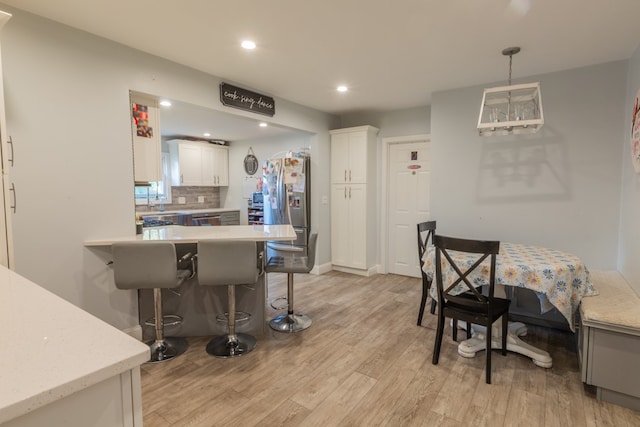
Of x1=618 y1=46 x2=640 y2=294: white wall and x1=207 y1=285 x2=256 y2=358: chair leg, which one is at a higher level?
x1=618 y1=46 x2=640 y2=294: white wall

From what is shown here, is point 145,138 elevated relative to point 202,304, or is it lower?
elevated

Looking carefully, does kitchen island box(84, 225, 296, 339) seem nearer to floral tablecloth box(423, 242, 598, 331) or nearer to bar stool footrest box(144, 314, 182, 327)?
bar stool footrest box(144, 314, 182, 327)

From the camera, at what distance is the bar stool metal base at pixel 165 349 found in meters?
2.51

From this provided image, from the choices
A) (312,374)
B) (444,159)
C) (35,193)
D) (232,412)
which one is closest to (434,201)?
(444,159)

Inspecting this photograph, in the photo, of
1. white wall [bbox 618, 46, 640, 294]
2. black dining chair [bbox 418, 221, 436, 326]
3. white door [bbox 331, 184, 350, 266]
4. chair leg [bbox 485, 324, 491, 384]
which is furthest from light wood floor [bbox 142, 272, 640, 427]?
white door [bbox 331, 184, 350, 266]

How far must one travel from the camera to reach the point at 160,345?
2.58 meters

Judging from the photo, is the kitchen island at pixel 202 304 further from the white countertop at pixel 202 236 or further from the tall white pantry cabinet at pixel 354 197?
the tall white pantry cabinet at pixel 354 197

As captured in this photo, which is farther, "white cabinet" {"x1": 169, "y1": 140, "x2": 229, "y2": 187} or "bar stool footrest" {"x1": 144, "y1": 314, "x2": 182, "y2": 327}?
"white cabinet" {"x1": 169, "y1": 140, "x2": 229, "y2": 187}

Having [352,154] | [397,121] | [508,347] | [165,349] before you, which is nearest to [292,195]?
[352,154]

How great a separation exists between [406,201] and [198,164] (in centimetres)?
403

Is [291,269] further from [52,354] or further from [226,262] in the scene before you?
[52,354]

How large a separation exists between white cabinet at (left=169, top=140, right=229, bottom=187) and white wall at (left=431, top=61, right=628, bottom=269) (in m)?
4.48

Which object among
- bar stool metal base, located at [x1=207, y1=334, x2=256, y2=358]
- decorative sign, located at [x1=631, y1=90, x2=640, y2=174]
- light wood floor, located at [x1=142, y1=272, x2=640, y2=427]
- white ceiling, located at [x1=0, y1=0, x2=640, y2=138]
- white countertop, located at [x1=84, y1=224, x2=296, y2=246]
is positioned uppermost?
white ceiling, located at [x1=0, y1=0, x2=640, y2=138]

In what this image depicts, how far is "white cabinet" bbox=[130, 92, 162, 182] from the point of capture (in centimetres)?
279
